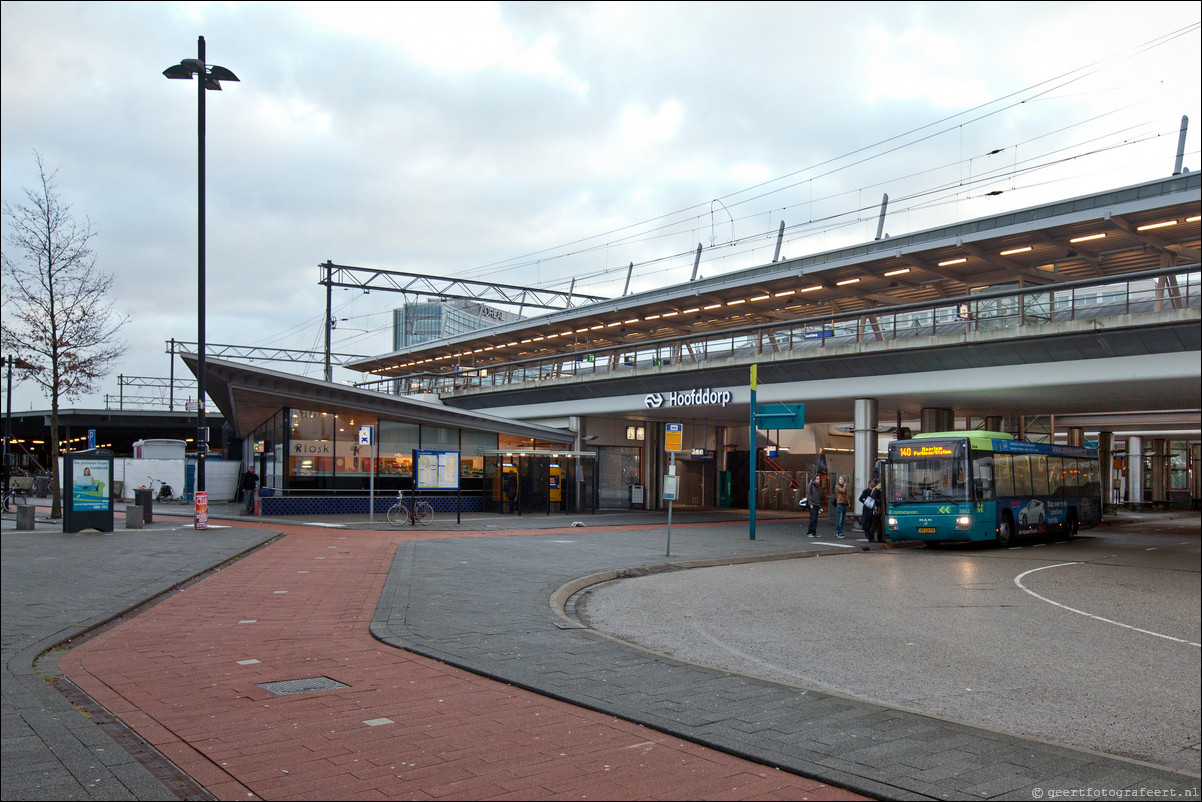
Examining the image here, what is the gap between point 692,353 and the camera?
1335 inches

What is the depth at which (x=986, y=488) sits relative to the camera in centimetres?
973

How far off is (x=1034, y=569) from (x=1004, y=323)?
51.0ft

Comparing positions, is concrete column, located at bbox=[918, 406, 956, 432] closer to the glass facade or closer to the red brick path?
the red brick path

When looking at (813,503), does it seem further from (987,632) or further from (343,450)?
(343,450)

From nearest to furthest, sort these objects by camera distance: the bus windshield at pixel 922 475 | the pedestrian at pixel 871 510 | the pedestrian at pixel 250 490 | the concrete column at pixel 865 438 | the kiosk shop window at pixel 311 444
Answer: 1. the bus windshield at pixel 922 475
2. the pedestrian at pixel 871 510
3. the concrete column at pixel 865 438
4. the kiosk shop window at pixel 311 444
5. the pedestrian at pixel 250 490

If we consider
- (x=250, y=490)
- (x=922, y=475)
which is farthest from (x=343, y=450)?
(x=922, y=475)

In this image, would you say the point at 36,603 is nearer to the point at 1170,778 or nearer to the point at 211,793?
the point at 211,793

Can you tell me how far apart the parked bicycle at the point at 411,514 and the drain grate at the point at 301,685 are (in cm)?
2117

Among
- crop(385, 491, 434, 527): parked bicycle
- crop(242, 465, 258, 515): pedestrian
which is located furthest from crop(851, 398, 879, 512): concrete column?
crop(242, 465, 258, 515): pedestrian

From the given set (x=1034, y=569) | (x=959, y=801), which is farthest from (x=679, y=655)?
(x=1034, y=569)

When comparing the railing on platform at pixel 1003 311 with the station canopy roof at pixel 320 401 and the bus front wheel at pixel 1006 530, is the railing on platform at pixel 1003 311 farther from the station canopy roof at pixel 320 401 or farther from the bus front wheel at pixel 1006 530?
the station canopy roof at pixel 320 401

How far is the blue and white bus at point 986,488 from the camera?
347 cm

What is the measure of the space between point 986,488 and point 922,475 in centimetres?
786

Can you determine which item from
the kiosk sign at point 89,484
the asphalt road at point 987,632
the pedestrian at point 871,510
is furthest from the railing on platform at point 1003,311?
the kiosk sign at point 89,484
